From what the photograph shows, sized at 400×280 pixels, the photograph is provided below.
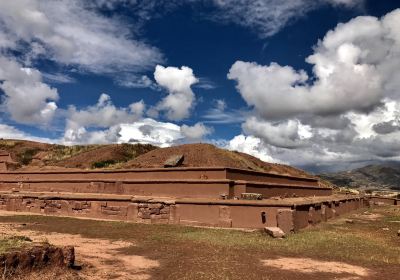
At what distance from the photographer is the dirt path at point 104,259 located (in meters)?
8.77

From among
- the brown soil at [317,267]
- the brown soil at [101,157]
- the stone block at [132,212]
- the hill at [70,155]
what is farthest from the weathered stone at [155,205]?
the brown soil at [101,157]

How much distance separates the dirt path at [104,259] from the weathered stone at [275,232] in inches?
205

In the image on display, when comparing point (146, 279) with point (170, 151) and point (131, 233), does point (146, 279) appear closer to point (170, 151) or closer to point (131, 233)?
point (131, 233)

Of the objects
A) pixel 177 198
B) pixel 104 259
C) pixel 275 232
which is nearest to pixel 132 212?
pixel 177 198

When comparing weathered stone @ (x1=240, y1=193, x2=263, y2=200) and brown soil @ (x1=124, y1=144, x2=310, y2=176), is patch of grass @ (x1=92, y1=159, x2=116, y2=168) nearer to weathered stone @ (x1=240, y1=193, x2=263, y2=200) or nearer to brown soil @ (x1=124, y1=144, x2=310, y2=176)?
brown soil @ (x1=124, y1=144, x2=310, y2=176)

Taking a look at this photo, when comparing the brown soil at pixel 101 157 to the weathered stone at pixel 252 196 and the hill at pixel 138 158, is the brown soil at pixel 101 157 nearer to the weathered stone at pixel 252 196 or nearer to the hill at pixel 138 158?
the hill at pixel 138 158

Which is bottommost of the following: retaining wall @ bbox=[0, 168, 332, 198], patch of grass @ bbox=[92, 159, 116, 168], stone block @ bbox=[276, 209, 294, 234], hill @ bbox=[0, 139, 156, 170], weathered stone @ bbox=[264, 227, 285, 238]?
weathered stone @ bbox=[264, 227, 285, 238]

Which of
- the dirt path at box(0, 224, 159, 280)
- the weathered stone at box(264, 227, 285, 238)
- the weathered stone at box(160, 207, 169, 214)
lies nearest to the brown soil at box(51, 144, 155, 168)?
the weathered stone at box(160, 207, 169, 214)

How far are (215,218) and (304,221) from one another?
3.97 m

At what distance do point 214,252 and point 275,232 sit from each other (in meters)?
3.71

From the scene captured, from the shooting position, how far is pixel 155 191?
21.6 meters

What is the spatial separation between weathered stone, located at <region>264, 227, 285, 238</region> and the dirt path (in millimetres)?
5198

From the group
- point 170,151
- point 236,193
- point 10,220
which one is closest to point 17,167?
point 170,151

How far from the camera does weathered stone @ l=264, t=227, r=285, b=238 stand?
14.1 metres
